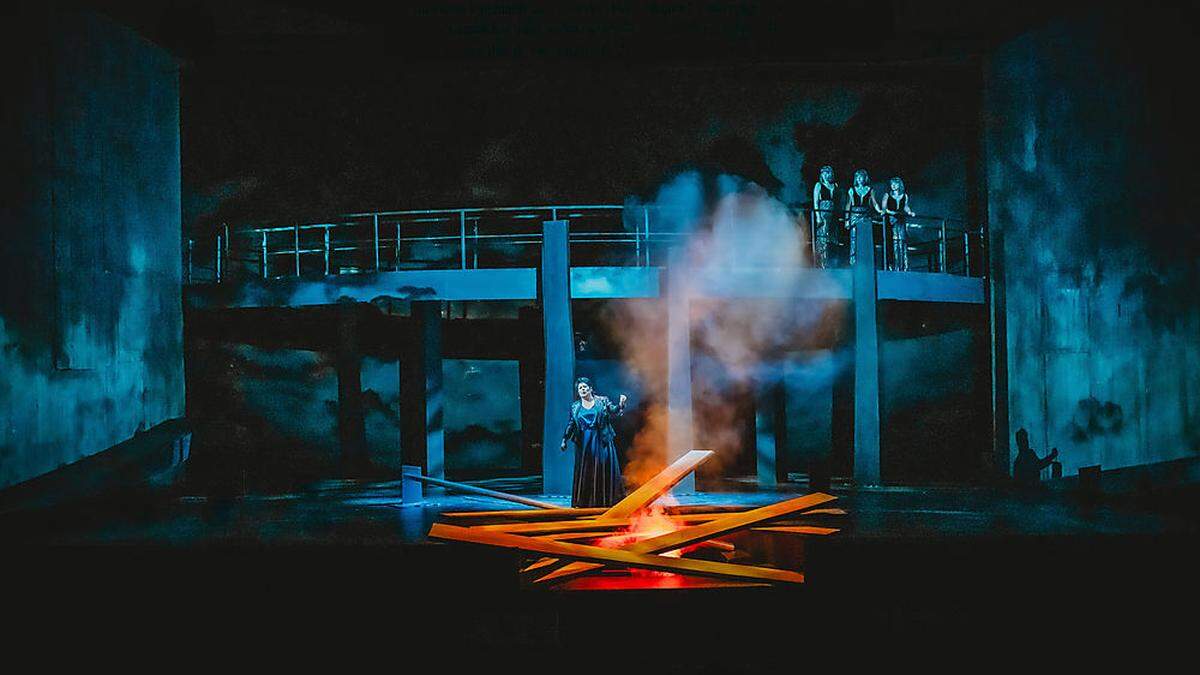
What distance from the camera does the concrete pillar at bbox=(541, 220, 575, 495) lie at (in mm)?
11141

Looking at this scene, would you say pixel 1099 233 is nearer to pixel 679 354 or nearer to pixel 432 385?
pixel 679 354

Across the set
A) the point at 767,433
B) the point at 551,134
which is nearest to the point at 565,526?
the point at 767,433

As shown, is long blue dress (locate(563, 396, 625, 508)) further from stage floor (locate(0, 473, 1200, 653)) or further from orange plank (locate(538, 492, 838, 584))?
orange plank (locate(538, 492, 838, 584))

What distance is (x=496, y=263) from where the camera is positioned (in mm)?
14484

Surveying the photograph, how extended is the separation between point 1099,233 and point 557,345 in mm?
6382

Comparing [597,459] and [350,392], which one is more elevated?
[350,392]

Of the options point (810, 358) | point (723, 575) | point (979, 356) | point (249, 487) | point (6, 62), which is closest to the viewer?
point (723, 575)

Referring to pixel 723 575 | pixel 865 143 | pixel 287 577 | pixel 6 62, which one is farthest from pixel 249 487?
pixel 865 143

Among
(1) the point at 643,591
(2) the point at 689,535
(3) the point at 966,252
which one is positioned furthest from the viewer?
(3) the point at 966,252

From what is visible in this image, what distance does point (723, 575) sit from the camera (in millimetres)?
5754

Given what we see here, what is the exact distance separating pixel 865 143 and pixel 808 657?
1073 cm

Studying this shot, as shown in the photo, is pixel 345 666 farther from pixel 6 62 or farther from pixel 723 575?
pixel 6 62

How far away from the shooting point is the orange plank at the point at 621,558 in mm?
5734

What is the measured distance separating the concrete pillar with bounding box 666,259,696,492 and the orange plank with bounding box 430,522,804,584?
525 centimetres
